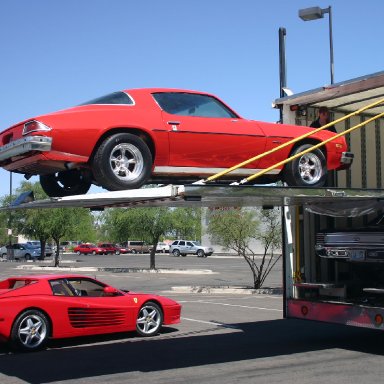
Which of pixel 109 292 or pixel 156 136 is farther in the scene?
pixel 109 292

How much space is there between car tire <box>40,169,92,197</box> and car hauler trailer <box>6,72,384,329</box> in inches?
14.5

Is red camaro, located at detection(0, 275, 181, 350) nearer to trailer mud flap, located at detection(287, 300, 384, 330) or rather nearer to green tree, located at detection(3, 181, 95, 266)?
trailer mud flap, located at detection(287, 300, 384, 330)

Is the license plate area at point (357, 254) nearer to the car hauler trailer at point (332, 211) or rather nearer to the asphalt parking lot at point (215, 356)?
the car hauler trailer at point (332, 211)

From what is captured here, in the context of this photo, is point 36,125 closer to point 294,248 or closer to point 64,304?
point 64,304

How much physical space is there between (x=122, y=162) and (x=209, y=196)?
1.13m

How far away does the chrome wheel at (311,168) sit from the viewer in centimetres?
905

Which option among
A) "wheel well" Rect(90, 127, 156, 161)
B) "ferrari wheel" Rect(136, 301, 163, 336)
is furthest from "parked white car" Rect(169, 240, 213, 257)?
"wheel well" Rect(90, 127, 156, 161)

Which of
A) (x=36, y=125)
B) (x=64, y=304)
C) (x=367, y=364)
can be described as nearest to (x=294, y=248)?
(x=367, y=364)

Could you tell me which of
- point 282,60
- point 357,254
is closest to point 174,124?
point 357,254

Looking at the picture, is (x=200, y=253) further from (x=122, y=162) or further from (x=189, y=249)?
(x=122, y=162)

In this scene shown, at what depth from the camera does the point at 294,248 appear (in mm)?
9383

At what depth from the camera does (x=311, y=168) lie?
360 inches

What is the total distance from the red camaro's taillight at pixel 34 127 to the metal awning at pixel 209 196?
2.59ft

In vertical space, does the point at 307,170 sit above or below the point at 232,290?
above
